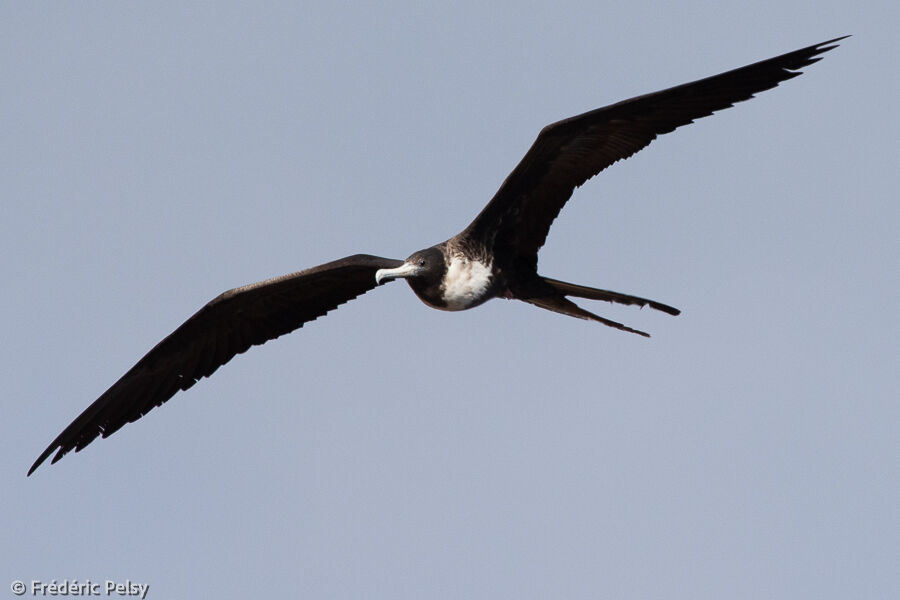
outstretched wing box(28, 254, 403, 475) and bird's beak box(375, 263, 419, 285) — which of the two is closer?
bird's beak box(375, 263, 419, 285)

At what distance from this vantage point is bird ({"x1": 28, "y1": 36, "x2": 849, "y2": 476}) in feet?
25.7

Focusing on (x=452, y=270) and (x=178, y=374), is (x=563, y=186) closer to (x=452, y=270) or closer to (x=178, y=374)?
(x=452, y=270)

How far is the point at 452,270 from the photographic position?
8.51 metres

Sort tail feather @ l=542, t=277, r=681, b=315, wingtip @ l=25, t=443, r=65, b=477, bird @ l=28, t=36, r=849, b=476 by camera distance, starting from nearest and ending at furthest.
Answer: bird @ l=28, t=36, r=849, b=476 < tail feather @ l=542, t=277, r=681, b=315 < wingtip @ l=25, t=443, r=65, b=477

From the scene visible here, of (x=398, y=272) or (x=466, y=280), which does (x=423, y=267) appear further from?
(x=466, y=280)

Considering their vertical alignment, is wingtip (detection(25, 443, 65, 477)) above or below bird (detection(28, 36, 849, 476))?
below

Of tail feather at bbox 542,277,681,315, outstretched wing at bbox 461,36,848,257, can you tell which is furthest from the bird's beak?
tail feather at bbox 542,277,681,315

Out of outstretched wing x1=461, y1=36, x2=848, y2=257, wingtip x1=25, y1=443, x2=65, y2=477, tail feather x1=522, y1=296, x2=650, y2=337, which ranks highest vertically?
outstretched wing x1=461, y1=36, x2=848, y2=257

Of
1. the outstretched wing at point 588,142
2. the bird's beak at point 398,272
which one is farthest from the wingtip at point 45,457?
the outstretched wing at point 588,142

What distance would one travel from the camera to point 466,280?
27.9ft

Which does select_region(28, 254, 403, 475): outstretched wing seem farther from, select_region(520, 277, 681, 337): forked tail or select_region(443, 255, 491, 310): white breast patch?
select_region(520, 277, 681, 337): forked tail

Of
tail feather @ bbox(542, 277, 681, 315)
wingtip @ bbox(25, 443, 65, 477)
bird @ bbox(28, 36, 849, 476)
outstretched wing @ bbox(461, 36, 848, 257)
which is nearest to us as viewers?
outstretched wing @ bbox(461, 36, 848, 257)

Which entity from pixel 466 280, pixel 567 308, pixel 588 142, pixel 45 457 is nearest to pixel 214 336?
pixel 45 457

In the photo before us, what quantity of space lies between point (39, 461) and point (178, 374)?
1030 mm
